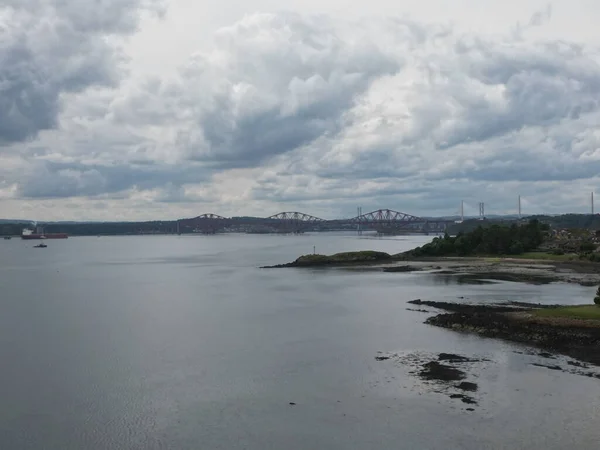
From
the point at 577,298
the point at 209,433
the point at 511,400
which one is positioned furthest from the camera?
the point at 577,298

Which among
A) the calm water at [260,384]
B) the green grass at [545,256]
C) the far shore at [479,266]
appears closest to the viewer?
the calm water at [260,384]

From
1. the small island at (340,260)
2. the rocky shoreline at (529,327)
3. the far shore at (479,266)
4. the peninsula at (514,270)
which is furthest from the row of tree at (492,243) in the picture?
the rocky shoreline at (529,327)

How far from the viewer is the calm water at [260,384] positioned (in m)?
19.0

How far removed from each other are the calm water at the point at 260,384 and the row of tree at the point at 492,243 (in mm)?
42853

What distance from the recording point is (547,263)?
75.2 meters

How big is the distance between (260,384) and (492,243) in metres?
72.6

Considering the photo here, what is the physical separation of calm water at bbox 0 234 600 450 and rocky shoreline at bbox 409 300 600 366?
57.9 inches

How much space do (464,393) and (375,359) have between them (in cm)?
629

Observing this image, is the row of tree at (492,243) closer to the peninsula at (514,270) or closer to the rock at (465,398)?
the peninsula at (514,270)

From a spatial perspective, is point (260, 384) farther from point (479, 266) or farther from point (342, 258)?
point (342, 258)

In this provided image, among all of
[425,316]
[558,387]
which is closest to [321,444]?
[558,387]

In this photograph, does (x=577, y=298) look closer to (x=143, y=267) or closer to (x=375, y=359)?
(x=375, y=359)

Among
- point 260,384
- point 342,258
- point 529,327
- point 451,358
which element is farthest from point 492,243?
point 260,384

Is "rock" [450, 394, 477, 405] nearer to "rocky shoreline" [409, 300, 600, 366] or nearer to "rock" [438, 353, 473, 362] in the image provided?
"rock" [438, 353, 473, 362]
